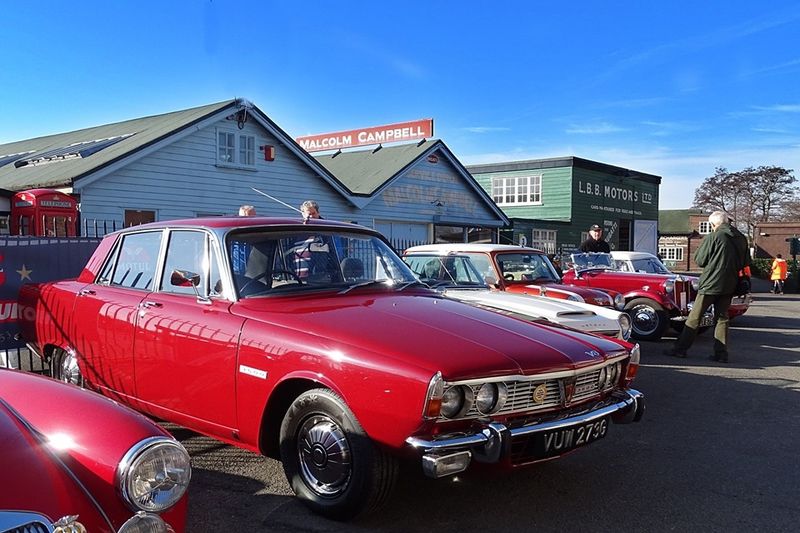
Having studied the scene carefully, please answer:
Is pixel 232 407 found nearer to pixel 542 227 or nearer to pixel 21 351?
pixel 21 351

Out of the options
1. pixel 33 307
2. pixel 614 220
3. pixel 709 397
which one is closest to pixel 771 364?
pixel 709 397

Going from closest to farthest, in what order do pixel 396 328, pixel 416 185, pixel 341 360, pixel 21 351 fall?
1. pixel 341 360
2. pixel 396 328
3. pixel 21 351
4. pixel 416 185

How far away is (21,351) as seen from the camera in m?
6.18

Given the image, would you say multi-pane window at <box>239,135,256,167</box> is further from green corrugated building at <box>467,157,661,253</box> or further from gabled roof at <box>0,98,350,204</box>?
green corrugated building at <box>467,157,661,253</box>

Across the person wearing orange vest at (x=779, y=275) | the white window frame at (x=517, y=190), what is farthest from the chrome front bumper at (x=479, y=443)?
the white window frame at (x=517, y=190)

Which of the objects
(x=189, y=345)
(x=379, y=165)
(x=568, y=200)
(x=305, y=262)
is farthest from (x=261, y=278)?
(x=568, y=200)

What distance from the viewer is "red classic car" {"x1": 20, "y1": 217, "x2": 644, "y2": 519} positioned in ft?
10.3

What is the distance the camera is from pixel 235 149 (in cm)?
1758

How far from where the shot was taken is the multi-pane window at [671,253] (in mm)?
51656

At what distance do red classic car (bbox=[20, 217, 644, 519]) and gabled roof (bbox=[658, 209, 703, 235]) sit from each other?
51.6 metres

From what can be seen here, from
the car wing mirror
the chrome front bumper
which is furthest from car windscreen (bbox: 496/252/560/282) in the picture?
the chrome front bumper

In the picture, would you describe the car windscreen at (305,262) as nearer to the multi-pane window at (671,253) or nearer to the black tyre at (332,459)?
the black tyre at (332,459)

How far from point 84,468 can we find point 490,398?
1.81 m

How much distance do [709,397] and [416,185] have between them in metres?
17.5
